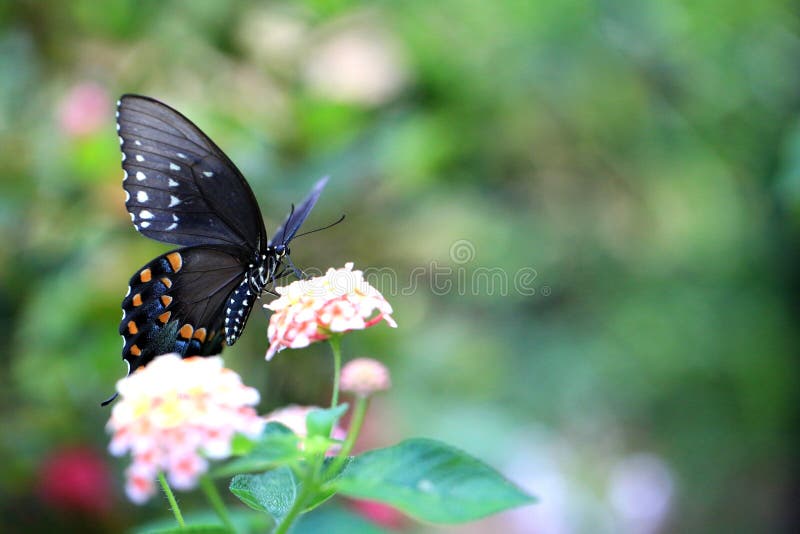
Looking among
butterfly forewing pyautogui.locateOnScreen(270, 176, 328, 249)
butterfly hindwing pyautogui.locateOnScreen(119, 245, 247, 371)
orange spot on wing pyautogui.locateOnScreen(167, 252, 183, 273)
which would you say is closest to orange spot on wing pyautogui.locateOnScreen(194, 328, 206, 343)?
butterfly hindwing pyautogui.locateOnScreen(119, 245, 247, 371)

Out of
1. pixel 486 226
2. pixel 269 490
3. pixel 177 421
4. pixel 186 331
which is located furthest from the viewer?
pixel 486 226

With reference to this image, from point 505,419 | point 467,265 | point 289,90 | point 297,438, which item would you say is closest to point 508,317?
point 467,265

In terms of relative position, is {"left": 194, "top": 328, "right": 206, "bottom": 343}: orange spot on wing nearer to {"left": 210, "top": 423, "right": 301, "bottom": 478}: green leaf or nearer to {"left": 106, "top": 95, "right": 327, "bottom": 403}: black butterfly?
{"left": 106, "top": 95, "right": 327, "bottom": 403}: black butterfly

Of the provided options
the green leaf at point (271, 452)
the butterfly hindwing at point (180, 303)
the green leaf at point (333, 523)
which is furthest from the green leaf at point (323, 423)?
the green leaf at point (333, 523)

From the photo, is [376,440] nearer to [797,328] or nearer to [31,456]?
[31,456]

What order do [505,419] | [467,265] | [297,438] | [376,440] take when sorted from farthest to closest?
[467,265] → [505,419] → [376,440] → [297,438]

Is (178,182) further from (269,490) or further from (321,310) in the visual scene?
(269,490)

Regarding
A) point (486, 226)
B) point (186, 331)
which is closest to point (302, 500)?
point (186, 331)
